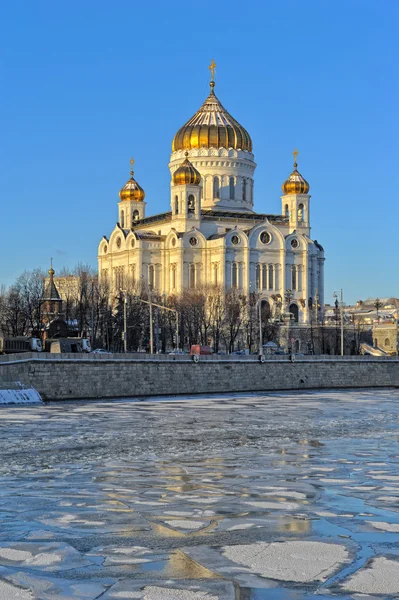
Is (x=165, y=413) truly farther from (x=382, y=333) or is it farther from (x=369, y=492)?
(x=382, y=333)

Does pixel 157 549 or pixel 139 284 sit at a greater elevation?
pixel 139 284

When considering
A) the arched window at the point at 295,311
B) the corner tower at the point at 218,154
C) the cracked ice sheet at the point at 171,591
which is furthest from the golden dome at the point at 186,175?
the cracked ice sheet at the point at 171,591

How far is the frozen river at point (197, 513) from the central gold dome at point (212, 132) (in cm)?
6849

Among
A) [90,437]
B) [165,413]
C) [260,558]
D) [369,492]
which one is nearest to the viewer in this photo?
[260,558]

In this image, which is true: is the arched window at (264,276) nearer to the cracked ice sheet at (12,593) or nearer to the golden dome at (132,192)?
the golden dome at (132,192)

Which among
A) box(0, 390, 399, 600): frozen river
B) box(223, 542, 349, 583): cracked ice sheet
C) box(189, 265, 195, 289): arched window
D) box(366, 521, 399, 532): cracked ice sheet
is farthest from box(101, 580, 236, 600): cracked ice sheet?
box(189, 265, 195, 289): arched window

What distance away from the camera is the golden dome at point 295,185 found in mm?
95562

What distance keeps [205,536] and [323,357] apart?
136 feet

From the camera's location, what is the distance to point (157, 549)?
11.6 metres

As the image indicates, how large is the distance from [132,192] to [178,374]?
53.3 metres

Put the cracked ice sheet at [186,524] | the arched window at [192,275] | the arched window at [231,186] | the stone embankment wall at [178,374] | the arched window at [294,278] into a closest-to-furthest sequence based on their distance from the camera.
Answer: the cracked ice sheet at [186,524]
the stone embankment wall at [178,374]
the arched window at [192,275]
the arched window at [294,278]
the arched window at [231,186]

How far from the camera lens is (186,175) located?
87875mm

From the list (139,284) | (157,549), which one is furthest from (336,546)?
(139,284)

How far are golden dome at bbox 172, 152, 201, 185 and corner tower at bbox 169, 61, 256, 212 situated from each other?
4.57 m
